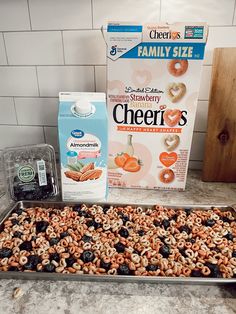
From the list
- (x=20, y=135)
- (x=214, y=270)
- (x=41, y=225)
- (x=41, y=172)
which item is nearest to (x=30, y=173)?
(x=41, y=172)

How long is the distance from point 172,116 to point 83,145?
0.75ft

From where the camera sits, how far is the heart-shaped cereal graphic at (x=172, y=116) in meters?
0.63

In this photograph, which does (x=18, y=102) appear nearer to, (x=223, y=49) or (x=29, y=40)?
(x=29, y=40)

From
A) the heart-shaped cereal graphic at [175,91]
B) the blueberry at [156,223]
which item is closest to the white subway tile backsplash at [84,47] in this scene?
the heart-shaped cereal graphic at [175,91]

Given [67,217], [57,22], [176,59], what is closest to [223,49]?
A: [176,59]

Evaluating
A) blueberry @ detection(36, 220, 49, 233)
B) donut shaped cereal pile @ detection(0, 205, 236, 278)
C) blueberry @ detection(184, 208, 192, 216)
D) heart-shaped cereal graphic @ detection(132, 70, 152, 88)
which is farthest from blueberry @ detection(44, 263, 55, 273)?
heart-shaped cereal graphic @ detection(132, 70, 152, 88)

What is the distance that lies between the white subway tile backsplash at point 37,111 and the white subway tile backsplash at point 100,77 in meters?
0.13

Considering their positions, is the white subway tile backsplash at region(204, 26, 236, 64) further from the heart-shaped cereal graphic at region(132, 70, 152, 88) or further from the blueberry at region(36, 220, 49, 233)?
the blueberry at region(36, 220, 49, 233)

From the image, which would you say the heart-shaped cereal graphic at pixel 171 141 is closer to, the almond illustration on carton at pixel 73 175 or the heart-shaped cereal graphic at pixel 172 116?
the heart-shaped cereal graphic at pixel 172 116

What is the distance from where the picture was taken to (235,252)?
49 cm

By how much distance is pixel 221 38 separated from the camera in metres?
0.67

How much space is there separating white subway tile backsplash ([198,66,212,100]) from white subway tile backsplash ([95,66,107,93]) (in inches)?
10.6

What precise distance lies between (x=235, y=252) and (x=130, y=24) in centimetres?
51

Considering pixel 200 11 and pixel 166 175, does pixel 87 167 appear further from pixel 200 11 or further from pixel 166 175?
pixel 200 11
